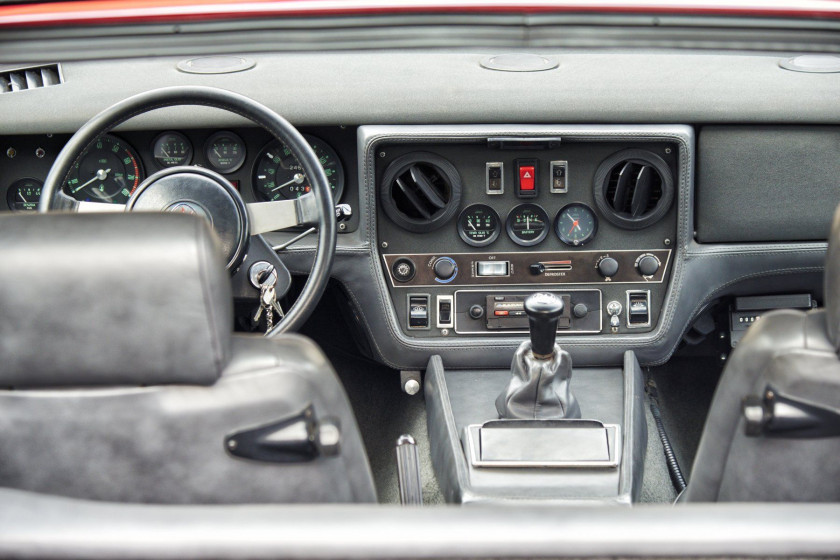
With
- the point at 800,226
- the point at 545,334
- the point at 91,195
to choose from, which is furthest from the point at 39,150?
the point at 800,226

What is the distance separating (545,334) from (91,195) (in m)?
1.24

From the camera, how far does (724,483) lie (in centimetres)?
111

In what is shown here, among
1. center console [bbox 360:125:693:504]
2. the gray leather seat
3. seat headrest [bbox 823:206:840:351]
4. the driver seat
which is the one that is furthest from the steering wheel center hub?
seat headrest [bbox 823:206:840:351]

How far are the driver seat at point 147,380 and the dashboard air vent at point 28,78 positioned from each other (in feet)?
5.08

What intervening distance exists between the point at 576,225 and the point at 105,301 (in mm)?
1505

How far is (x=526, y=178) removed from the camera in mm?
2121

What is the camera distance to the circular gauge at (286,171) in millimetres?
2125

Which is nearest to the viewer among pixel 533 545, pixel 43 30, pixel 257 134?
pixel 533 545

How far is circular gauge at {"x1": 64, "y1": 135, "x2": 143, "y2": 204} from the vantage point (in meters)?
2.11

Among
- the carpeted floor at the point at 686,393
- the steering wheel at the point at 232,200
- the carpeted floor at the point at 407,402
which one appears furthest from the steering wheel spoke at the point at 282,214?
the carpeted floor at the point at 686,393

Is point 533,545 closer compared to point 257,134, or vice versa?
point 533,545

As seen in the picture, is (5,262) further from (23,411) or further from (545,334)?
(545,334)

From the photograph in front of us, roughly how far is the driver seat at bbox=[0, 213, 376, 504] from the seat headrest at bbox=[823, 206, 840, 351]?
0.59 metres

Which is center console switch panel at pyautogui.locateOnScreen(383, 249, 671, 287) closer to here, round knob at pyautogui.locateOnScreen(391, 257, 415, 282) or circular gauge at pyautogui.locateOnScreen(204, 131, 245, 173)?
round knob at pyautogui.locateOnScreen(391, 257, 415, 282)
